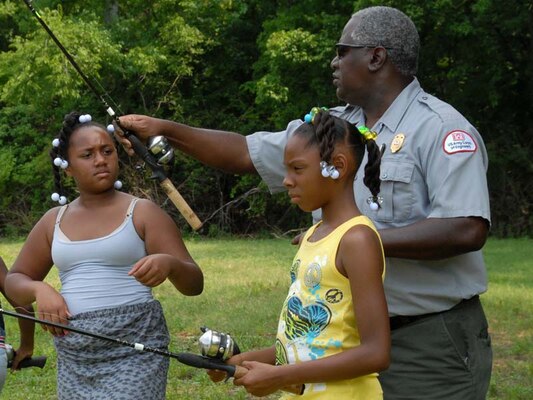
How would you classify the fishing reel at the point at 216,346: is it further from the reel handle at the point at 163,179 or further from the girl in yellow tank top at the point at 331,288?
the reel handle at the point at 163,179

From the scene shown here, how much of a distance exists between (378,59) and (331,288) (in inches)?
40.4

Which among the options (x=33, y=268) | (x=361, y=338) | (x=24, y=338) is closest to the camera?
(x=361, y=338)

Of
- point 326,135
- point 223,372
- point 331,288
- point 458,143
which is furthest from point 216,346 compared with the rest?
point 458,143

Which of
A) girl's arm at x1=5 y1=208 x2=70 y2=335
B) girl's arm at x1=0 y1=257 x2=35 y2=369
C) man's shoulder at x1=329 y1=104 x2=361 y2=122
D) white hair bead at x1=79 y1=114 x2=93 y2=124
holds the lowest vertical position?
girl's arm at x1=0 y1=257 x2=35 y2=369

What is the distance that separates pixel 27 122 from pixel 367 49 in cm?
2306

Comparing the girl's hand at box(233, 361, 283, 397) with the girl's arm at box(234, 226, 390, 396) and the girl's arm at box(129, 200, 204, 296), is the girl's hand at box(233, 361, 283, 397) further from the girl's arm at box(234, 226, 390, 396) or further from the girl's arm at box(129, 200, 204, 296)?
the girl's arm at box(129, 200, 204, 296)

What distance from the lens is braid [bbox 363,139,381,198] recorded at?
3084mm

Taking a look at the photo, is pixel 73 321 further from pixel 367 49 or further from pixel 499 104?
pixel 499 104

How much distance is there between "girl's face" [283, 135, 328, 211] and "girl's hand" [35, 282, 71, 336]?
41.9 inches

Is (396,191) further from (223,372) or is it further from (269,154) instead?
(223,372)

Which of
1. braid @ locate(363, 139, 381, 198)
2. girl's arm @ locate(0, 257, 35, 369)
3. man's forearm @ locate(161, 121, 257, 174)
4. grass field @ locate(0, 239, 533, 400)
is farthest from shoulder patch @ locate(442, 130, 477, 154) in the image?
grass field @ locate(0, 239, 533, 400)

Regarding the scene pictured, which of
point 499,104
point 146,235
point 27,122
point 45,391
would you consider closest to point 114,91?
point 27,122

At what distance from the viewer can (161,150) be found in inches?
149

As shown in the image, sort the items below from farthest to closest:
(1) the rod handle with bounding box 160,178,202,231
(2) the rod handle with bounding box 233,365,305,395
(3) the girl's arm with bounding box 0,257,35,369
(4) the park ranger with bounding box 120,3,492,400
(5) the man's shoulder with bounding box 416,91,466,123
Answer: (3) the girl's arm with bounding box 0,257,35,369 < (1) the rod handle with bounding box 160,178,202,231 < (5) the man's shoulder with bounding box 416,91,466,123 < (4) the park ranger with bounding box 120,3,492,400 < (2) the rod handle with bounding box 233,365,305,395
